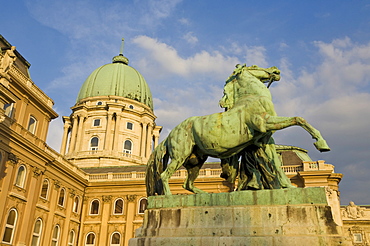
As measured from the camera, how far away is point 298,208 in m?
6.06

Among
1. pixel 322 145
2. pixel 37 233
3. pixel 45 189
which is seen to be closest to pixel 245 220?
pixel 322 145

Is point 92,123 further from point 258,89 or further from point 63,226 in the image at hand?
point 258,89

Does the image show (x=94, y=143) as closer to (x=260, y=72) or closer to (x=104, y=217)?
(x=104, y=217)

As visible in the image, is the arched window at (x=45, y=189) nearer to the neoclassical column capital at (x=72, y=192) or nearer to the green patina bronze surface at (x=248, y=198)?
the neoclassical column capital at (x=72, y=192)

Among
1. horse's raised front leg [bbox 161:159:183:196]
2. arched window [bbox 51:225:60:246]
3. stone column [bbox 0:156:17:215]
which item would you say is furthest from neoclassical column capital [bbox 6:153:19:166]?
horse's raised front leg [bbox 161:159:183:196]

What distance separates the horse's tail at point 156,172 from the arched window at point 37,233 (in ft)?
82.0

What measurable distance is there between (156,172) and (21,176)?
2311cm

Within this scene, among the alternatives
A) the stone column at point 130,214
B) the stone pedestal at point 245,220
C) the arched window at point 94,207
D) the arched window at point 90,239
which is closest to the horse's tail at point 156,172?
the stone pedestal at point 245,220

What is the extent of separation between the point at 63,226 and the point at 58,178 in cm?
491

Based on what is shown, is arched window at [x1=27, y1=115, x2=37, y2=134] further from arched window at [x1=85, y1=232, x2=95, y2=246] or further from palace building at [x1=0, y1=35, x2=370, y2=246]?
arched window at [x1=85, y1=232, x2=95, y2=246]

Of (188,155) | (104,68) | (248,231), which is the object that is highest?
(104,68)

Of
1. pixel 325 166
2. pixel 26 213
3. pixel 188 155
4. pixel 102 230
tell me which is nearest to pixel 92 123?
pixel 102 230

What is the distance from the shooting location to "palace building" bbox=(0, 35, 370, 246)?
26.1 m

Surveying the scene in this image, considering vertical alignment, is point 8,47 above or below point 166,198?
above
